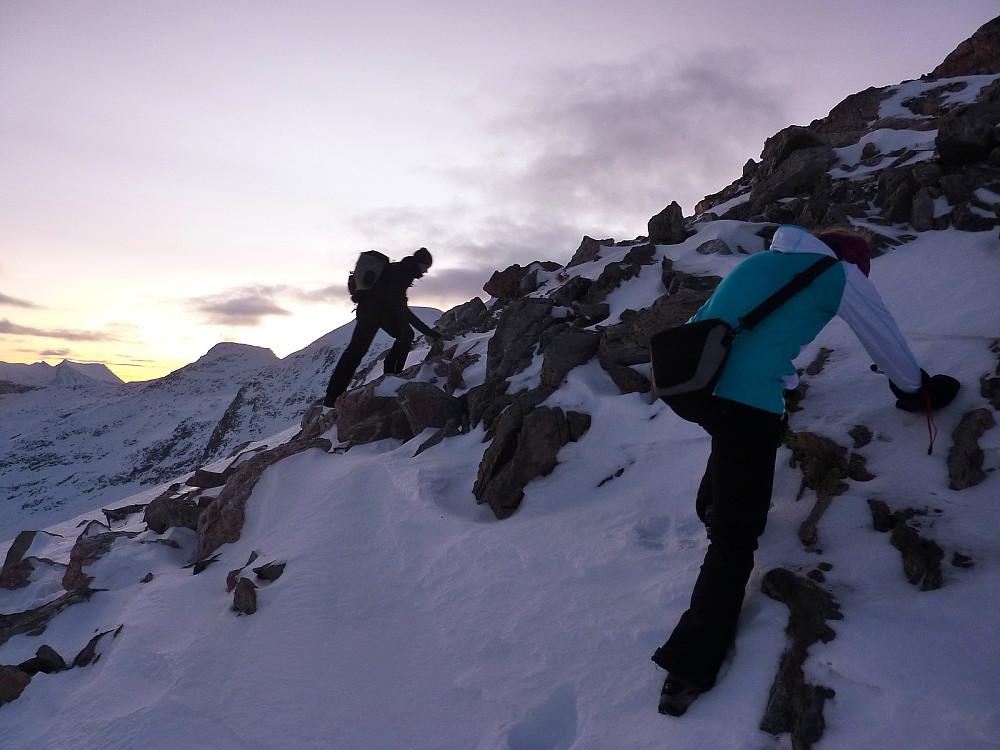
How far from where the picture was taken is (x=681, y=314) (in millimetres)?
8953

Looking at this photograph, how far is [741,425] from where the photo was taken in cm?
325

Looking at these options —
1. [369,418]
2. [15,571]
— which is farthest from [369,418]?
[15,571]

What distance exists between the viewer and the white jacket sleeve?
373cm

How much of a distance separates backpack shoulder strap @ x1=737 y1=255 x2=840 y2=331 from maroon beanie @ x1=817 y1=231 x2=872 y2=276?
393mm

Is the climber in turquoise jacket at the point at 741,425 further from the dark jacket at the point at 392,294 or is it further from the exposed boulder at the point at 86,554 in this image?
the exposed boulder at the point at 86,554

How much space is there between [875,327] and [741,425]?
4.95 feet

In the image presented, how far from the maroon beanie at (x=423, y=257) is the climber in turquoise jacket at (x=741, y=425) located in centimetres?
795

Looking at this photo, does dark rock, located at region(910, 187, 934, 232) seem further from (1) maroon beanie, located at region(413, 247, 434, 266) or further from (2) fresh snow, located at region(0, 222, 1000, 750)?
(1) maroon beanie, located at region(413, 247, 434, 266)

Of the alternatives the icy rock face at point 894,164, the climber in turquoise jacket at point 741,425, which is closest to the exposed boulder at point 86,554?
the climber in turquoise jacket at point 741,425

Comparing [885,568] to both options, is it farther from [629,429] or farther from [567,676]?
[629,429]

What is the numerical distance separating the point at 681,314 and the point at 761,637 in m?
6.30

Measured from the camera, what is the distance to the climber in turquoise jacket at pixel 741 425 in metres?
3.23

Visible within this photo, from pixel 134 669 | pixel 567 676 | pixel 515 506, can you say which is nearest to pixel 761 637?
pixel 567 676

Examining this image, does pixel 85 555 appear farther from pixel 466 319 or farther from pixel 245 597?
pixel 466 319
